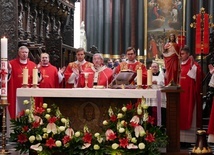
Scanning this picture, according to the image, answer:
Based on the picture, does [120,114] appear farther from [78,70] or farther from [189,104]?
[189,104]

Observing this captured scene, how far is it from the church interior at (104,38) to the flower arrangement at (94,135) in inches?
9.7

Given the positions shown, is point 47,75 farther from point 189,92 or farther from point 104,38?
point 104,38

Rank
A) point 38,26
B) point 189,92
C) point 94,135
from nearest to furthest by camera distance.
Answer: point 94,135 → point 189,92 → point 38,26

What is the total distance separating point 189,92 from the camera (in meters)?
9.38

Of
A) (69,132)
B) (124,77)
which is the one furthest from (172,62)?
(69,132)

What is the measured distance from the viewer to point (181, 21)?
2538 cm

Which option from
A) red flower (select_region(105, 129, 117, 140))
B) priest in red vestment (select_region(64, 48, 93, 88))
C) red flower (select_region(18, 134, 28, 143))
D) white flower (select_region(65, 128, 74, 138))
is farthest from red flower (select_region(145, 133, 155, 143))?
priest in red vestment (select_region(64, 48, 93, 88))

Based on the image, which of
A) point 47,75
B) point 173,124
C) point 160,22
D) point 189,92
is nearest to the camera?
point 173,124

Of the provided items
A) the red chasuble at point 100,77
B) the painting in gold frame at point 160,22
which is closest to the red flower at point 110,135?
the red chasuble at point 100,77

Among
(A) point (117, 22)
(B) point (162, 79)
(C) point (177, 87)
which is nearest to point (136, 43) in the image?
(A) point (117, 22)

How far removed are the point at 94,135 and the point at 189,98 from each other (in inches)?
125

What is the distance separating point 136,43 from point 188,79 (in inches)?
663

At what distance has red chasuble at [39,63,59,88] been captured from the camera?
984cm

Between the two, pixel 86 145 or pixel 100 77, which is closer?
pixel 86 145
